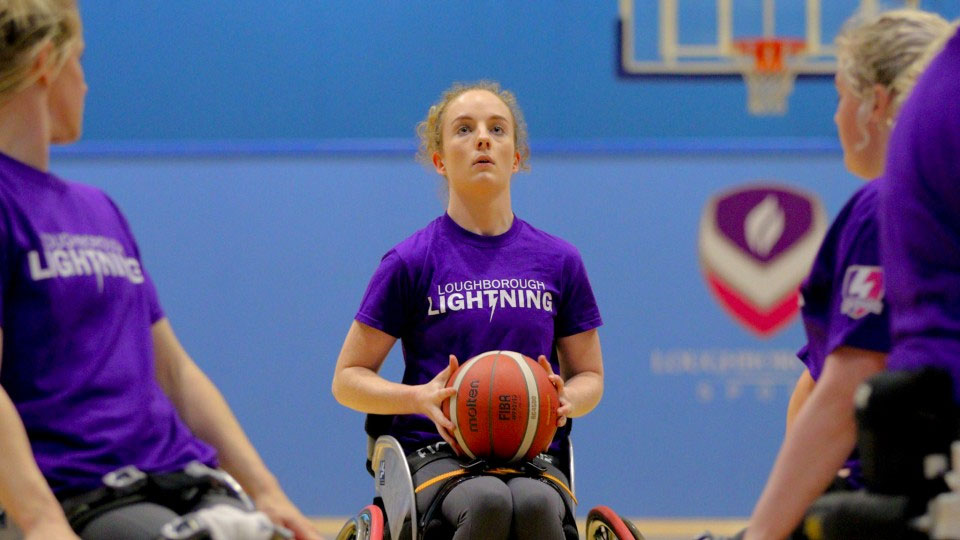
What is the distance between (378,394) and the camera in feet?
10.7

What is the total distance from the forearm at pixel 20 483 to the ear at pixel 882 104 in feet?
5.45

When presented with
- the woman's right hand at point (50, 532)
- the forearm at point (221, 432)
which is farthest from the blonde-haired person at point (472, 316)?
the woman's right hand at point (50, 532)

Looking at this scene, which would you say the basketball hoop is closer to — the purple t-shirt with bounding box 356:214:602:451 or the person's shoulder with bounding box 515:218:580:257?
the person's shoulder with bounding box 515:218:580:257

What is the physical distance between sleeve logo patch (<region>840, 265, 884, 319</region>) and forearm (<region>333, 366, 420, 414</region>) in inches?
55.8

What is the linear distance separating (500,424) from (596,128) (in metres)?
4.37

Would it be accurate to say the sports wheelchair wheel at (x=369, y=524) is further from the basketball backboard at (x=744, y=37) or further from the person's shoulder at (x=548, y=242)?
the basketball backboard at (x=744, y=37)

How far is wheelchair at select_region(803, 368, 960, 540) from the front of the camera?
64.8 inches

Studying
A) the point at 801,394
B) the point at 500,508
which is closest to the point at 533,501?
the point at 500,508

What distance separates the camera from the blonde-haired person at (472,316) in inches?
123

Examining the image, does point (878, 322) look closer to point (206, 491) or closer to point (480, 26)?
point (206, 491)

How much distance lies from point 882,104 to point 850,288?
1.55 feet

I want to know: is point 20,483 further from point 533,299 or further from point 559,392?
point 533,299

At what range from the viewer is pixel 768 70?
712cm

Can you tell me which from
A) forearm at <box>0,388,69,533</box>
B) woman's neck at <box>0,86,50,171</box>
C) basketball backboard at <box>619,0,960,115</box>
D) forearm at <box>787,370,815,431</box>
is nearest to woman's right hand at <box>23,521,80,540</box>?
forearm at <box>0,388,69,533</box>
